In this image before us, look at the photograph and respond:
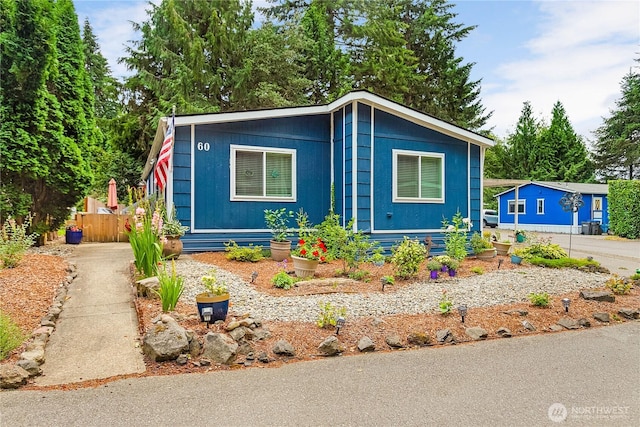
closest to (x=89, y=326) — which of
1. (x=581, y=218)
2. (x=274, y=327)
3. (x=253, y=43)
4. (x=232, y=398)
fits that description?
(x=274, y=327)

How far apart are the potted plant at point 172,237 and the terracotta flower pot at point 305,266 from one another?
2.50 meters

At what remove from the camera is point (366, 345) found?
391cm


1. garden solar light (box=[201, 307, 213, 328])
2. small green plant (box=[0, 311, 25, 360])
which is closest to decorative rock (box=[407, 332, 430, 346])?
garden solar light (box=[201, 307, 213, 328])

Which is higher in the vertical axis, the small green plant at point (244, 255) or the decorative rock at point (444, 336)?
the small green plant at point (244, 255)

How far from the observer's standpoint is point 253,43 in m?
18.6

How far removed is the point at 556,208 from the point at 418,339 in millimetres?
22197

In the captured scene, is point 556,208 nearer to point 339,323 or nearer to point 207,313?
point 339,323

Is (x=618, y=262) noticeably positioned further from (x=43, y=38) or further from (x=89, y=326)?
(x=43, y=38)

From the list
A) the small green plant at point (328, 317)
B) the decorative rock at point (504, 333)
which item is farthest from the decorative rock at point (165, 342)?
the decorative rock at point (504, 333)

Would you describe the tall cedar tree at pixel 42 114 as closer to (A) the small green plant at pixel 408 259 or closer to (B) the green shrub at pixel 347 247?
(B) the green shrub at pixel 347 247

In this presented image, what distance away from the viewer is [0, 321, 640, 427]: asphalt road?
265cm

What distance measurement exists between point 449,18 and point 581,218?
13.4 metres

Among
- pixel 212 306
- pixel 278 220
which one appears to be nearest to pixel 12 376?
pixel 212 306

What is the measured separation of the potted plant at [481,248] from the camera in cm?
937
